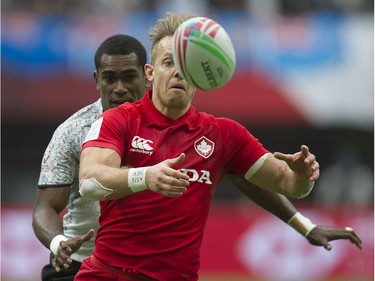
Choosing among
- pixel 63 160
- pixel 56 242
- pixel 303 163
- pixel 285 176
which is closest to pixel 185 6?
pixel 63 160

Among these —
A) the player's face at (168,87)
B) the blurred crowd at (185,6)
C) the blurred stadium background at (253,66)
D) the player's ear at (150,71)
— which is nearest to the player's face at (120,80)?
the player's ear at (150,71)

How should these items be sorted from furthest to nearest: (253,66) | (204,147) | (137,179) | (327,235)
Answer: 1. (253,66)
2. (327,235)
3. (204,147)
4. (137,179)

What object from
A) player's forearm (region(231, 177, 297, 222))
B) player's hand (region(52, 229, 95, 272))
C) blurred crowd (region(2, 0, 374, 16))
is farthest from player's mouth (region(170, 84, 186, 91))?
blurred crowd (region(2, 0, 374, 16))

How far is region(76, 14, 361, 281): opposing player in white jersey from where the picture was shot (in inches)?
263

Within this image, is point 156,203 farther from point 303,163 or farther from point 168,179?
point 303,163

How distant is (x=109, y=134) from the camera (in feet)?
21.8

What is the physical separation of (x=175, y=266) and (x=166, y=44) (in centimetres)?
146

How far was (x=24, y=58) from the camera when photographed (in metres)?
19.6

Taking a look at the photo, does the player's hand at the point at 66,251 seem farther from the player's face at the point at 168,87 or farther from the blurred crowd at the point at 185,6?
the blurred crowd at the point at 185,6

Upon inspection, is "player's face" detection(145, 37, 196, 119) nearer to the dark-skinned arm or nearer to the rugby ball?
the rugby ball

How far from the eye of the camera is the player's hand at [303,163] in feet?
22.1

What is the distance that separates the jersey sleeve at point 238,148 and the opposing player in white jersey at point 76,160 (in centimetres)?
133

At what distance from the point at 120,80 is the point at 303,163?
2037mm

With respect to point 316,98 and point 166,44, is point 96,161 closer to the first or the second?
point 166,44
